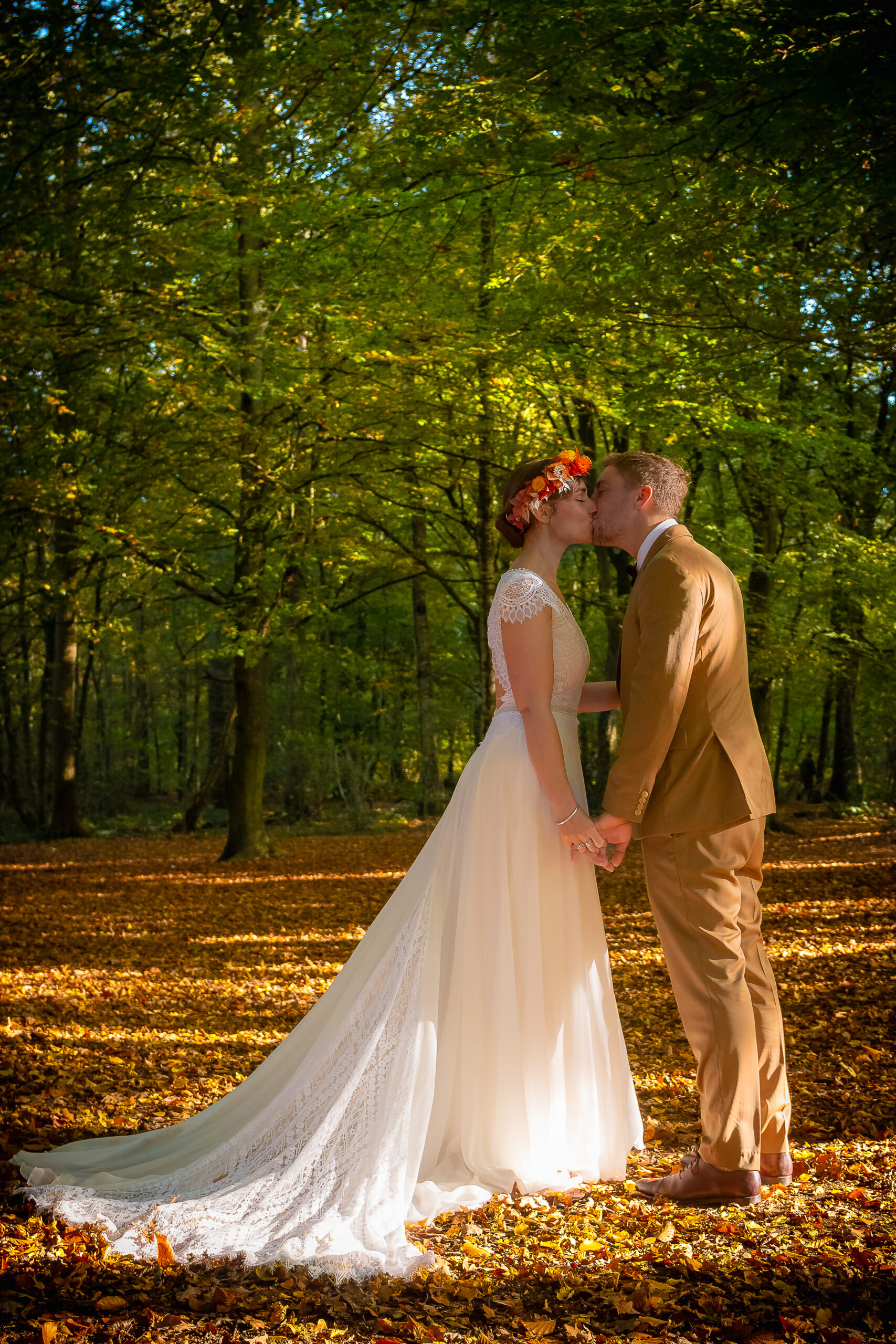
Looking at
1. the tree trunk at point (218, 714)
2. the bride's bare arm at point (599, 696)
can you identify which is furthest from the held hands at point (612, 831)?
the tree trunk at point (218, 714)

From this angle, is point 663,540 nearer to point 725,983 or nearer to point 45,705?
point 725,983

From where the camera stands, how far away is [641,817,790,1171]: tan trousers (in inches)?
130

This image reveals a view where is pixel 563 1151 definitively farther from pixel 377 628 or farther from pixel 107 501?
pixel 377 628

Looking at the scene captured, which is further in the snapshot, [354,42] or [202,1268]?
[354,42]

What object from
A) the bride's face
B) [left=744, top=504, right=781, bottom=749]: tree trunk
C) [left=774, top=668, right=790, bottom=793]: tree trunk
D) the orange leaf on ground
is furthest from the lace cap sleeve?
[left=774, top=668, right=790, bottom=793]: tree trunk

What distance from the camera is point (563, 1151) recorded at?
3572 millimetres

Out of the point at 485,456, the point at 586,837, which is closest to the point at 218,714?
the point at 485,456

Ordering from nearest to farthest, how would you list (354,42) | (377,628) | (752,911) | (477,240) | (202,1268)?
1. (202,1268)
2. (752,911)
3. (354,42)
4. (477,240)
5. (377,628)

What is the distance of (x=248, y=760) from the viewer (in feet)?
42.5

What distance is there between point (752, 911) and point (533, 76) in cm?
425

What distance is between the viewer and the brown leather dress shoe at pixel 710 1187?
331 centimetres

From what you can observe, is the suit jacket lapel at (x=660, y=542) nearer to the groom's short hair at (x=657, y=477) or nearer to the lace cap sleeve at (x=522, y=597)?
the groom's short hair at (x=657, y=477)

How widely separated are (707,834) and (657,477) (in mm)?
1285

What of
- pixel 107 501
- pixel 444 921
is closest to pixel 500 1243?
pixel 444 921
